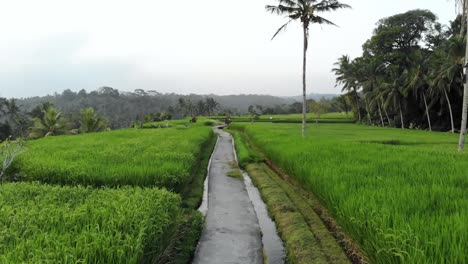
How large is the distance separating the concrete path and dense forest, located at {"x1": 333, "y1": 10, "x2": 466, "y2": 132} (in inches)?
1104

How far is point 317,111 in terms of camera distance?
68938mm

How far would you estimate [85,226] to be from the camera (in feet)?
15.5

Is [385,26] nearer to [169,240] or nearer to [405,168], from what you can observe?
[405,168]

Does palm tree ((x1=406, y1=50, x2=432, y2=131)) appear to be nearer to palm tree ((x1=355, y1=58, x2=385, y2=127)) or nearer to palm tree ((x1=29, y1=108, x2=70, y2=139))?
palm tree ((x1=355, y1=58, x2=385, y2=127))

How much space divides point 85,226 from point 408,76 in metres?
44.3

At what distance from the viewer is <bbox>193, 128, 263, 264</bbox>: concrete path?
6.61 meters

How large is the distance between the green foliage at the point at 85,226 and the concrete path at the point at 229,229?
0.96m

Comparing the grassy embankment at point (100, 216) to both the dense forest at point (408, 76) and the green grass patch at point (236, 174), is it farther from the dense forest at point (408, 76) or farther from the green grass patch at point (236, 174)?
the dense forest at point (408, 76)

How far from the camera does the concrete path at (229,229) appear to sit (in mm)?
6609

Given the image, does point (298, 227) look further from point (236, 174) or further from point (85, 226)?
point (236, 174)

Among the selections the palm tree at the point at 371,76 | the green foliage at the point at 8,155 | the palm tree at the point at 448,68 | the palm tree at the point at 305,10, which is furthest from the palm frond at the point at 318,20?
the palm tree at the point at 371,76

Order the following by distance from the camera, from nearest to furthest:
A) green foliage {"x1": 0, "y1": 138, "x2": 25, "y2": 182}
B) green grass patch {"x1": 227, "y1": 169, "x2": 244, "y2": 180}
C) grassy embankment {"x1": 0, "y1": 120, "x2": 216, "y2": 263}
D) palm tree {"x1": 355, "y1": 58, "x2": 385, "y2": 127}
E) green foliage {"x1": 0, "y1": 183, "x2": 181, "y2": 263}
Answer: green foliage {"x1": 0, "y1": 183, "x2": 181, "y2": 263} < grassy embankment {"x1": 0, "y1": 120, "x2": 216, "y2": 263} < green foliage {"x1": 0, "y1": 138, "x2": 25, "y2": 182} < green grass patch {"x1": 227, "y1": 169, "x2": 244, "y2": 180} < palm tree {"x1": 355, "y1": 58, "x2": 385, "y2": 127}

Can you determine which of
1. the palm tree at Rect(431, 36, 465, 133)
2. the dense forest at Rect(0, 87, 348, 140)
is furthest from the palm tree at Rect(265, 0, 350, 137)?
the dense forest at Rect(0, 87, 348, 140)

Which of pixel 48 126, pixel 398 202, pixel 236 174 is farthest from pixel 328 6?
pixel 48 126
